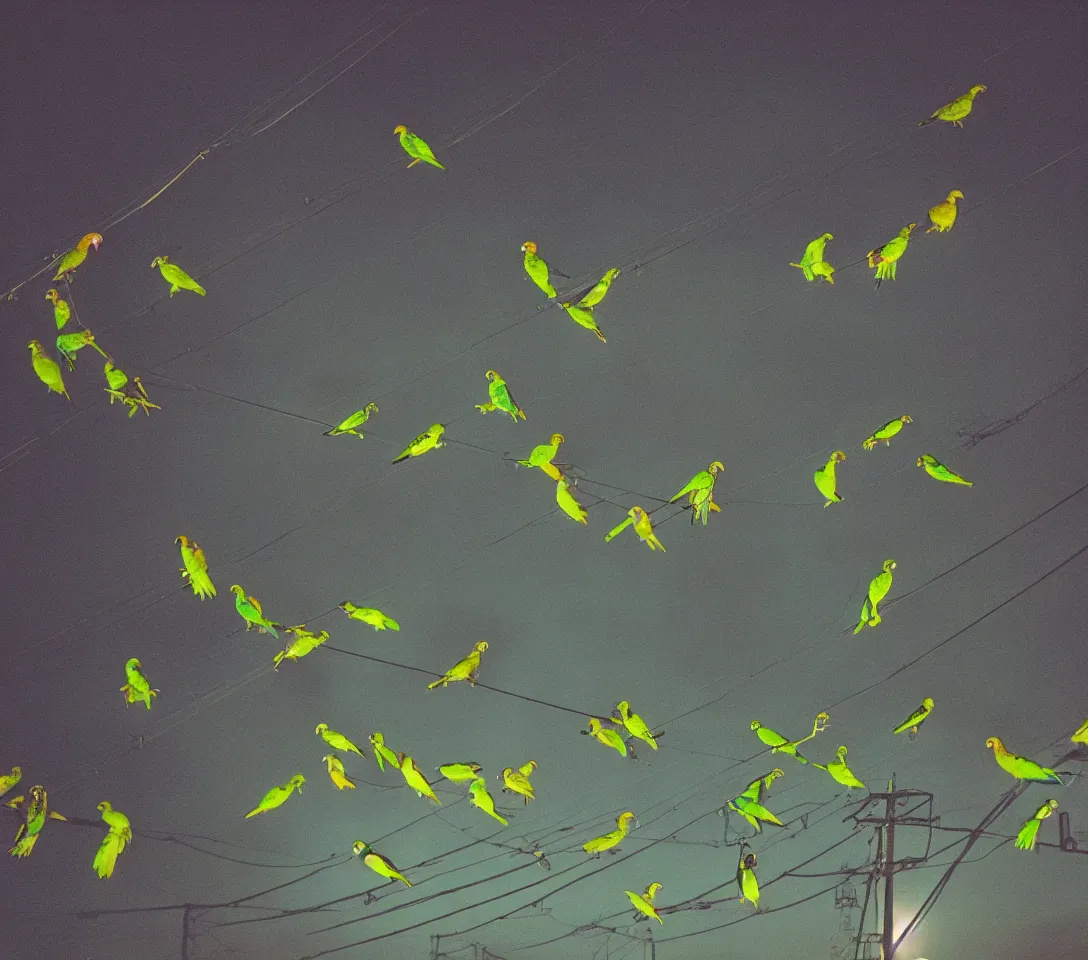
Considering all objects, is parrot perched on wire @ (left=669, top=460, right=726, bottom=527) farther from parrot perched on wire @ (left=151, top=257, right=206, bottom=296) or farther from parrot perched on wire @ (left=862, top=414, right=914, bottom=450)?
parrot perched on wire @ (left=151, top=257, right=206, bottom=296)

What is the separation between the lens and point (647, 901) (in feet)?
37.1

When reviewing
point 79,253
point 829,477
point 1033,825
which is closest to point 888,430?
point 829,477

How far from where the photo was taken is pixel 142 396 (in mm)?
10359

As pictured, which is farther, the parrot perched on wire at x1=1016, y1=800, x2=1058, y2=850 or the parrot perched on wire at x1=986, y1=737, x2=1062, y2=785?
the parrot perched on wire at x1=1016, y1=800, x2=1058, y2=850

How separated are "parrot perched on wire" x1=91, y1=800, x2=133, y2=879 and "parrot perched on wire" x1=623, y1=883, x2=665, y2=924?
416 centimetres

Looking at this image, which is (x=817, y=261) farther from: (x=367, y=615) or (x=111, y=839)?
(x=111, y=839)

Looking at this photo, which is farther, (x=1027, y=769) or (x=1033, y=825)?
(x=1033, y=825)

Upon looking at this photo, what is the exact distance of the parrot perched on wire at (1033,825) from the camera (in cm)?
1017

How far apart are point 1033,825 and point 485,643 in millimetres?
4493

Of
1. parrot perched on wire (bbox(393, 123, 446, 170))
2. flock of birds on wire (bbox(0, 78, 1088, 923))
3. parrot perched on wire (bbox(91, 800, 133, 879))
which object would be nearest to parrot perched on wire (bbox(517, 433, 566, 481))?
flock of birds on wire (bbox(0, 78, 1088, 923))

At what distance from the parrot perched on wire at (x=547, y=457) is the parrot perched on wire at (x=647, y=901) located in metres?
3.75

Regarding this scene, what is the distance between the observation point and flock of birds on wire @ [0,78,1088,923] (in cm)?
948

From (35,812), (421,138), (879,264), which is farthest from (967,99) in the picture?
(35,812)

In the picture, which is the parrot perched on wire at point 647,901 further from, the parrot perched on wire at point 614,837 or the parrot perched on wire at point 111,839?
the parrot perched on wire at point 111,839
